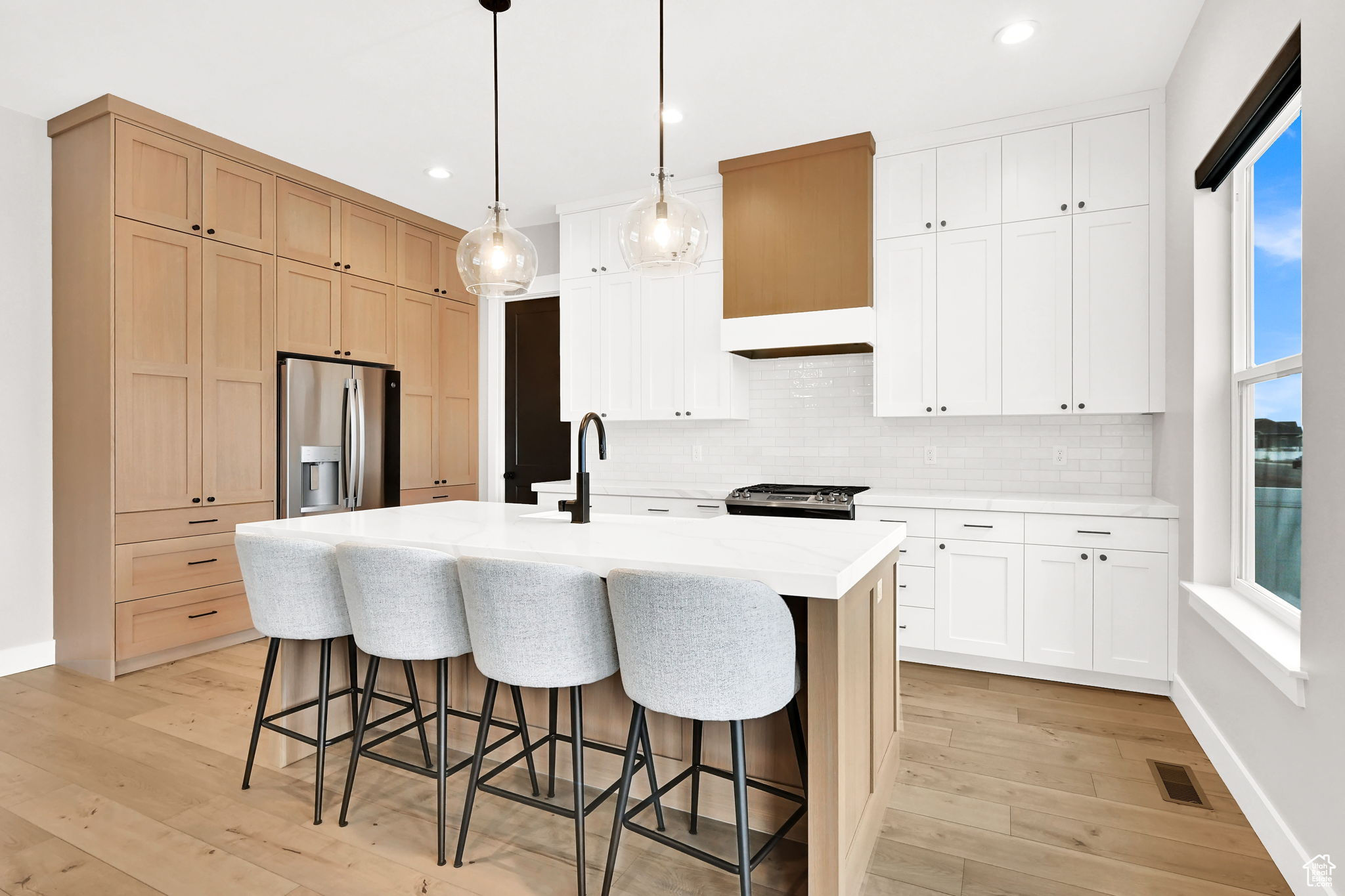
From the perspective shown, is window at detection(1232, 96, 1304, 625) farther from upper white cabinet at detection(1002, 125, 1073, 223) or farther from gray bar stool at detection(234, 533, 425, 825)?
gray bar stool at detection(234, 533, 425, 825)

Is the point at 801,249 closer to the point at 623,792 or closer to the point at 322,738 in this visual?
the point at 623,792

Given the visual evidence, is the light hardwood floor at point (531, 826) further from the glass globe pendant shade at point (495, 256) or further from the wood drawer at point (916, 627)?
the glass globe pendant shade at point (495, 256)

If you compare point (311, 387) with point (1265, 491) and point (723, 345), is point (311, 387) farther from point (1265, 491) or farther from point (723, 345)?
point (1265, 491)

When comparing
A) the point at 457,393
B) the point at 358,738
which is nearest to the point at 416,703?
the point at 358,738

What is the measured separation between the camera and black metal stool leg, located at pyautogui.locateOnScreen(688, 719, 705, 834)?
2053 millimetres

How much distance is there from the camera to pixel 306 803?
232 cm

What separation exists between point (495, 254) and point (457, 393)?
299cm

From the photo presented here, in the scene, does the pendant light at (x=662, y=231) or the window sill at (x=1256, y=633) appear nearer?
the window sill at (x=1256, y=633)

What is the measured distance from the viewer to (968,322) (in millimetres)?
3727

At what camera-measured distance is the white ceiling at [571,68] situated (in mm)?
2756

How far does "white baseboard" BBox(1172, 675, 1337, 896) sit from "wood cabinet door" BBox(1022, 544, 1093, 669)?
16.8 inches

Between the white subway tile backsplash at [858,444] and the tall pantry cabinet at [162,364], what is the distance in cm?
220

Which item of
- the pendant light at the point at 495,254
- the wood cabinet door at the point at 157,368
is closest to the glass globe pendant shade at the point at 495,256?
the pendant light at the point at 495,254
